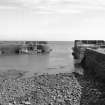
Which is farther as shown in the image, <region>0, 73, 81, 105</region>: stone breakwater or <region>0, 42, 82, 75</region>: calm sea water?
<region>0, 42, 82, 75</region>: calm sea water

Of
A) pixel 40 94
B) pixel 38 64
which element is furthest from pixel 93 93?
pixel 38 64

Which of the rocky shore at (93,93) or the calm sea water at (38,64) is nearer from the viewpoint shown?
the rocky shore at (93,93)

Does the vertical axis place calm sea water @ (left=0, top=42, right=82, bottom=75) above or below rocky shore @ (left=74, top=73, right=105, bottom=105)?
below

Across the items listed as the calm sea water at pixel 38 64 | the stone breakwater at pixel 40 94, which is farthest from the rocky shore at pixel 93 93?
the calm sea water at pixel 38 64

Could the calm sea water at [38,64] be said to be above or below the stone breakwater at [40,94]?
below

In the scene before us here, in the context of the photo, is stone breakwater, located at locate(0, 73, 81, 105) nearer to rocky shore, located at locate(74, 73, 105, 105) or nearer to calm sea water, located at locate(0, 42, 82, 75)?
rocky shore, located at locate(74, 73, 105, 105)

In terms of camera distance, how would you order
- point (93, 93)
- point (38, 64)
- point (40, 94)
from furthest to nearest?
point (38, 64)
point (93, 93)
point (40, 94)

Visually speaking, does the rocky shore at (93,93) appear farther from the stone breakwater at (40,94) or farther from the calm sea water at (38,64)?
the calm sea water at (38,64)

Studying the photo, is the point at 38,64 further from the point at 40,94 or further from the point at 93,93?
the point at 93,93

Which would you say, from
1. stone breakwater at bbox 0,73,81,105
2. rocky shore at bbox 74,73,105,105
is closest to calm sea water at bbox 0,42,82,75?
stone breakwater at bbox 0,73,81,105

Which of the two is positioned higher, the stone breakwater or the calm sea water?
the stone breakwater

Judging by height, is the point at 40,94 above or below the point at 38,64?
above

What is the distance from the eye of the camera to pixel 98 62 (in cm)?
2489

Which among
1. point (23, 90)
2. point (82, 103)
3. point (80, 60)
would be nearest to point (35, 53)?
point (80, 60)
